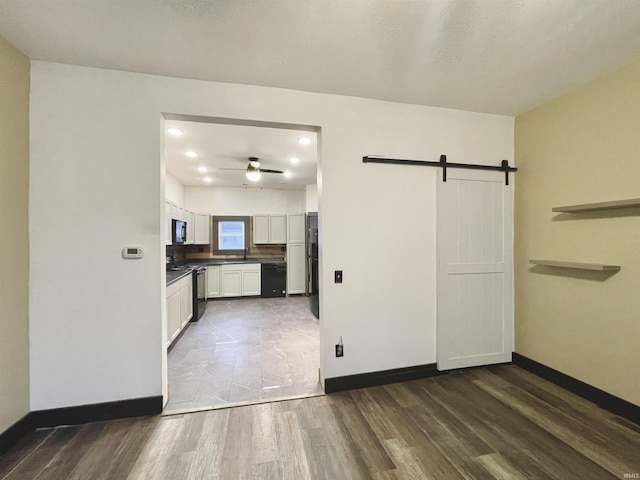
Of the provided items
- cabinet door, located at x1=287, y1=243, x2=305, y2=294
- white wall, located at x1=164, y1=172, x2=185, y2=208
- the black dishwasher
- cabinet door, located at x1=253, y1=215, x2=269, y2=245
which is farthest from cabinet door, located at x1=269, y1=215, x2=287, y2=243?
white wall, located at x1=164, y1=172, x2=185, y2=208

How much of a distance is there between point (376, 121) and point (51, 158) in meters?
2.61

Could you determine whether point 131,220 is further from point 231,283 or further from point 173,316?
point 231,283

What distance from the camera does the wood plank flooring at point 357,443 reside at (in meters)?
1.52

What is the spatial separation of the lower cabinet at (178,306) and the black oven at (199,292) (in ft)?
0.32

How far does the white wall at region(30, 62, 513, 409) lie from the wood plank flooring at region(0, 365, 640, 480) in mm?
323

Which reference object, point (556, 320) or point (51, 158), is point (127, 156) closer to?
point (51, 158)

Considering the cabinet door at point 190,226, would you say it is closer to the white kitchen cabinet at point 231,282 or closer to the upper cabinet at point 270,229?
the white kitchen cabinet at point 231,282

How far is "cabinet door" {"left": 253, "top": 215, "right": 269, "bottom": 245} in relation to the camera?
21.6ft

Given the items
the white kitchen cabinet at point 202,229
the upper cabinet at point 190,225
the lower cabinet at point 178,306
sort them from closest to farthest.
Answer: the lower cabinet at point 178,306, the upper cabinet at point 190,225, the white kitchen cabinet at point 202,229

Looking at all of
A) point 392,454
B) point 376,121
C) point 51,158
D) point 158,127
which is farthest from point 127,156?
point 392,454

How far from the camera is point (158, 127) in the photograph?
2057 millimetres

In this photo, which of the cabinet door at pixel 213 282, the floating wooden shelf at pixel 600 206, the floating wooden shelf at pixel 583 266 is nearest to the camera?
the floating wooden shelf at pixel 600 206

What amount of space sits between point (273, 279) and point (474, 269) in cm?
457

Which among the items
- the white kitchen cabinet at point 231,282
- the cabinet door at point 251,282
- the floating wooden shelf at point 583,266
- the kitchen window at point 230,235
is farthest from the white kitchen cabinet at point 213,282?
the floating wooden shelf at point 583,266
